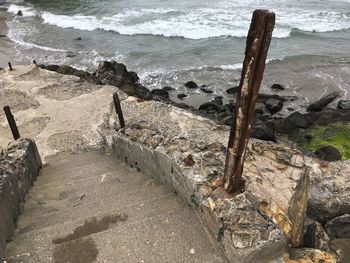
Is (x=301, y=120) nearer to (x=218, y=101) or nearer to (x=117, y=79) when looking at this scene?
(x=218, y=101)

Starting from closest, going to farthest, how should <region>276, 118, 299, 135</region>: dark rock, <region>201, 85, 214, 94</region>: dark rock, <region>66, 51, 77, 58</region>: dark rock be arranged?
<region>276, 118, 299, 135</region>: dark rock, <region>201, 85, 214, 94</region>: dark rock, <region>66, 51, 77, 58</region>: dark rock

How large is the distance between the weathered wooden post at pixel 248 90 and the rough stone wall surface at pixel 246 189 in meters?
0.26

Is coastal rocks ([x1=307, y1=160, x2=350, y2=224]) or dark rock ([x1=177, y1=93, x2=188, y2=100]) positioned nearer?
coastal rocks ([x1=307, y1=160, x2=350, y2=224])

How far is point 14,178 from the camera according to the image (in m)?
5.47

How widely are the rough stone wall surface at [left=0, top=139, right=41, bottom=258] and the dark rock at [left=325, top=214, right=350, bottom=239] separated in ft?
Answer: 16.7

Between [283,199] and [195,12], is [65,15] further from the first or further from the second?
[283,199]

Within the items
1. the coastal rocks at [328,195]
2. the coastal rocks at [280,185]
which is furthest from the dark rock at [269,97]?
the coastal rocks at [280,185]

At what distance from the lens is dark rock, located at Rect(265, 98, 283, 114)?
54.6 ft

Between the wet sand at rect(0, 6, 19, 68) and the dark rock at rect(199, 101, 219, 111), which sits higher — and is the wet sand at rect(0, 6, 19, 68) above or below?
above

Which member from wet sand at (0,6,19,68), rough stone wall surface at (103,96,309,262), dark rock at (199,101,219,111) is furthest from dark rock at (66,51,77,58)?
rough stone wall surface at (103,96,309,262)

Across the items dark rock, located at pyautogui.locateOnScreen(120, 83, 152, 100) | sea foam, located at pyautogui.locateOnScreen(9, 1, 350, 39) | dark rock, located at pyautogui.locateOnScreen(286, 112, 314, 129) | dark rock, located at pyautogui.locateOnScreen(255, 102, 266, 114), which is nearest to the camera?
dark rock, located at pyautogui.locateOnScreen(286, 112, 314, 129)

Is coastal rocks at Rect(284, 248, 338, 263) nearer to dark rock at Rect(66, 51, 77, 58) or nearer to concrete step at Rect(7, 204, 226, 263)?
concrete step at Rect(7, 204, 226, 263)

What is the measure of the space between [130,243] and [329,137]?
11.5 metres

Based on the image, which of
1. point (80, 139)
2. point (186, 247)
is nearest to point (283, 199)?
point (186, 247)
